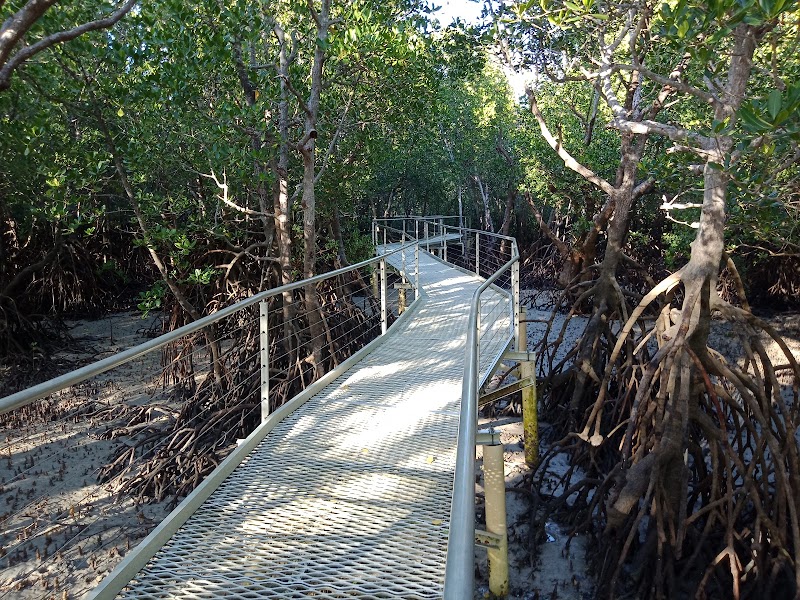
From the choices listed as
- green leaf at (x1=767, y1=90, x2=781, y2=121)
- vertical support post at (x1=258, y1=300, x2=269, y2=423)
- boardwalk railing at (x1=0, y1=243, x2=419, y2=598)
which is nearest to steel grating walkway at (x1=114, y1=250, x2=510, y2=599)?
vertical support post at (x1=258, y1=300, x2=269, y2=423)

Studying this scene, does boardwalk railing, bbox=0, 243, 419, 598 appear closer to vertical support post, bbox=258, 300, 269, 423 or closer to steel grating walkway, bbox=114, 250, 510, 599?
vertical support post, bbox=258, 300, 269, 423

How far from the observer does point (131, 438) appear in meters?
7.99

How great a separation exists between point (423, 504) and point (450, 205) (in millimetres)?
28289

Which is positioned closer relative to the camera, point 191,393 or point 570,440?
point 570,440

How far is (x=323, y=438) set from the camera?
4.27m

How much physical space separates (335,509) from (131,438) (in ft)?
17.8

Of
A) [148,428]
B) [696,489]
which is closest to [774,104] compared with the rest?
[696,489]

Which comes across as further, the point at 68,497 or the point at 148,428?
the point at 148,428

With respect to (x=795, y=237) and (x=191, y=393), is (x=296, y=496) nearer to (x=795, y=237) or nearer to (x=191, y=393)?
(x=191, y=393)

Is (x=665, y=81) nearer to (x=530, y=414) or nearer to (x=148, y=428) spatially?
(x=530, y=414)

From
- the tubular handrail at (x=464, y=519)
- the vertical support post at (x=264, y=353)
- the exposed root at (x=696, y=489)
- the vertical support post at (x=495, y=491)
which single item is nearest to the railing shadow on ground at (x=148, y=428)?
the vertical support post at (x=264, y=353)

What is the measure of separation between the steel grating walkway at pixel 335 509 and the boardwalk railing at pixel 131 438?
1.26 feet

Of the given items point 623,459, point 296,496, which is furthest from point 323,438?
point 623,459

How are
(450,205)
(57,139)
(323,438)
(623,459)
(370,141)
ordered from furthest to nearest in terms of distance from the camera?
(450,205)
(370,141)
(57,139)
(623,459)
(323,438)
